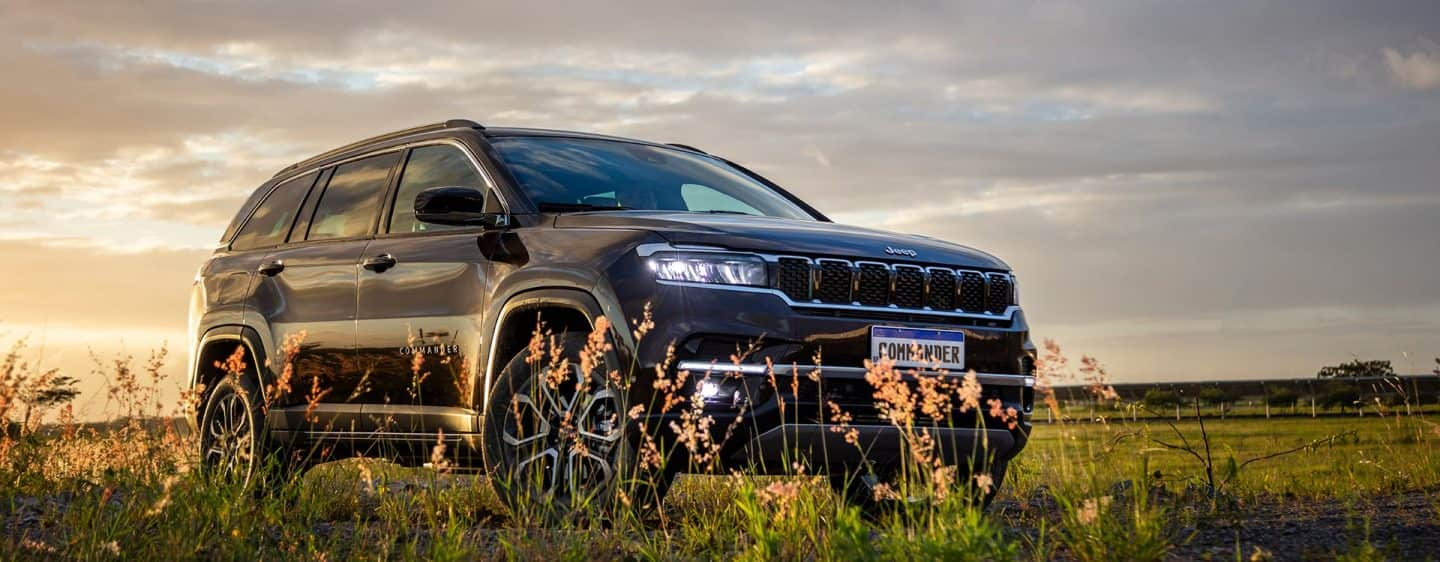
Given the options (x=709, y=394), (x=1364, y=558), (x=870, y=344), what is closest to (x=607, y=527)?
(x=709, y=394)

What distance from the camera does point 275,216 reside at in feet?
30.2

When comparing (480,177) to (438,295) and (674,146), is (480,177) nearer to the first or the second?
(438,295)

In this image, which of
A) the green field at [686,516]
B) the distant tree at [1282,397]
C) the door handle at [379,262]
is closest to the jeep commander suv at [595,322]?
the door handle at [379,262]

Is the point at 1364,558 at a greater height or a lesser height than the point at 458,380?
lesser

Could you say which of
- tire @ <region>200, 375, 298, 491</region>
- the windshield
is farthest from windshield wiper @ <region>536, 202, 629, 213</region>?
tire @ <region>200, 375, 298, 491</region>

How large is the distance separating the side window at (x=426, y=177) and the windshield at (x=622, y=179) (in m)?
0.23

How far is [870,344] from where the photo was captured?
238 inches

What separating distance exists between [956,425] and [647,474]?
4.76ft

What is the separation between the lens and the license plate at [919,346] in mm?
6066

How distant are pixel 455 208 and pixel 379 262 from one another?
989mm

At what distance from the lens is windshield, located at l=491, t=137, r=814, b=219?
698cm

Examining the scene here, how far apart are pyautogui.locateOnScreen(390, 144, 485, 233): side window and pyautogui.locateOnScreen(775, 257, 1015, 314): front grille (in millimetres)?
2028

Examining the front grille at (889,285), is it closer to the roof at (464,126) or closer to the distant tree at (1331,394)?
the roof at (464,126)

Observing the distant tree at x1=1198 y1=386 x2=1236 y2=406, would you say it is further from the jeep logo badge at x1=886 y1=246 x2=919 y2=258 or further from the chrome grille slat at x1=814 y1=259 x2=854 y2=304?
the chrome grille slat at x1=814 y1=259 x2=854 y2=304
